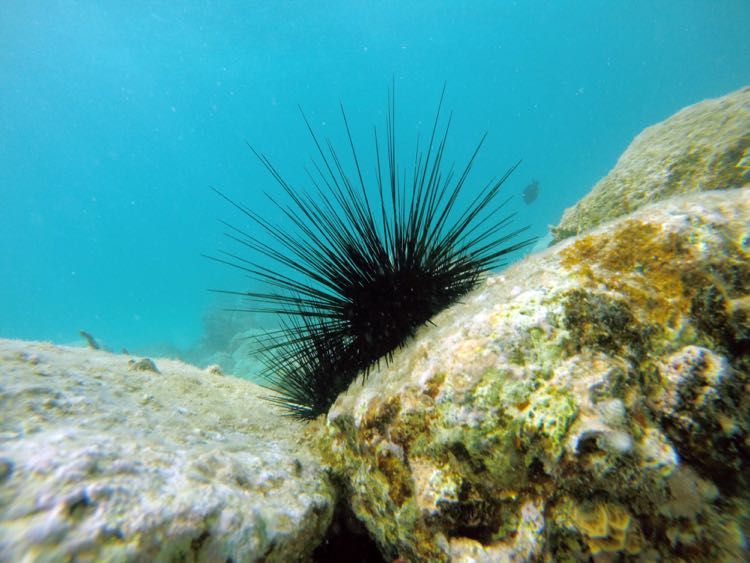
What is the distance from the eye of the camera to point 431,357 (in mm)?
1734

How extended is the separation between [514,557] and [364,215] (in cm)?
183

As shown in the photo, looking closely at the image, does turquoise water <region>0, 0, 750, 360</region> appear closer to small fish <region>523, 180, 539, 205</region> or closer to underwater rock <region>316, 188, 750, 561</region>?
small fish <region>523, 180, 539, 205</region>

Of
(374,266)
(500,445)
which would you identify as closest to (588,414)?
(500,445)

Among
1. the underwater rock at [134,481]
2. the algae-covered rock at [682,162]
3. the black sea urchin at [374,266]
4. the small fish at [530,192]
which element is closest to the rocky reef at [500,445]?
the underwater rock at [134,481]

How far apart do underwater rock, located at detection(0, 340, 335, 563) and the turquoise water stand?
1966 inches

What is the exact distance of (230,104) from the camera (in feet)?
342

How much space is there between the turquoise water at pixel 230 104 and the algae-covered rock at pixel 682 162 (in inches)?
1983

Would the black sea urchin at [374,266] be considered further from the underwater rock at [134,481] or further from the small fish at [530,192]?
the small fish at [530,192]

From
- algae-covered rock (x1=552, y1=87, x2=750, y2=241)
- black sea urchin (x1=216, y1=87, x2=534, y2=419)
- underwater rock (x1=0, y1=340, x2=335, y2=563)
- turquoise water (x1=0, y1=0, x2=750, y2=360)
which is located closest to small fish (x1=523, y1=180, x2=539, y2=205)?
algae-covered rock (x1=552, y1=87, x2=750, y2=241)

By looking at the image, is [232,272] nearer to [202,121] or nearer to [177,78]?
[177,78]

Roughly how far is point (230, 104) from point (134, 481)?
126 m

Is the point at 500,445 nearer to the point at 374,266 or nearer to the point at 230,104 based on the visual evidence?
the point at 374,266

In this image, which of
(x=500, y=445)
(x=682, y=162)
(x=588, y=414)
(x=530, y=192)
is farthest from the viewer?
(x=530, y=192)

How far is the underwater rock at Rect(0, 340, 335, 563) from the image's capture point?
1.02 metres
